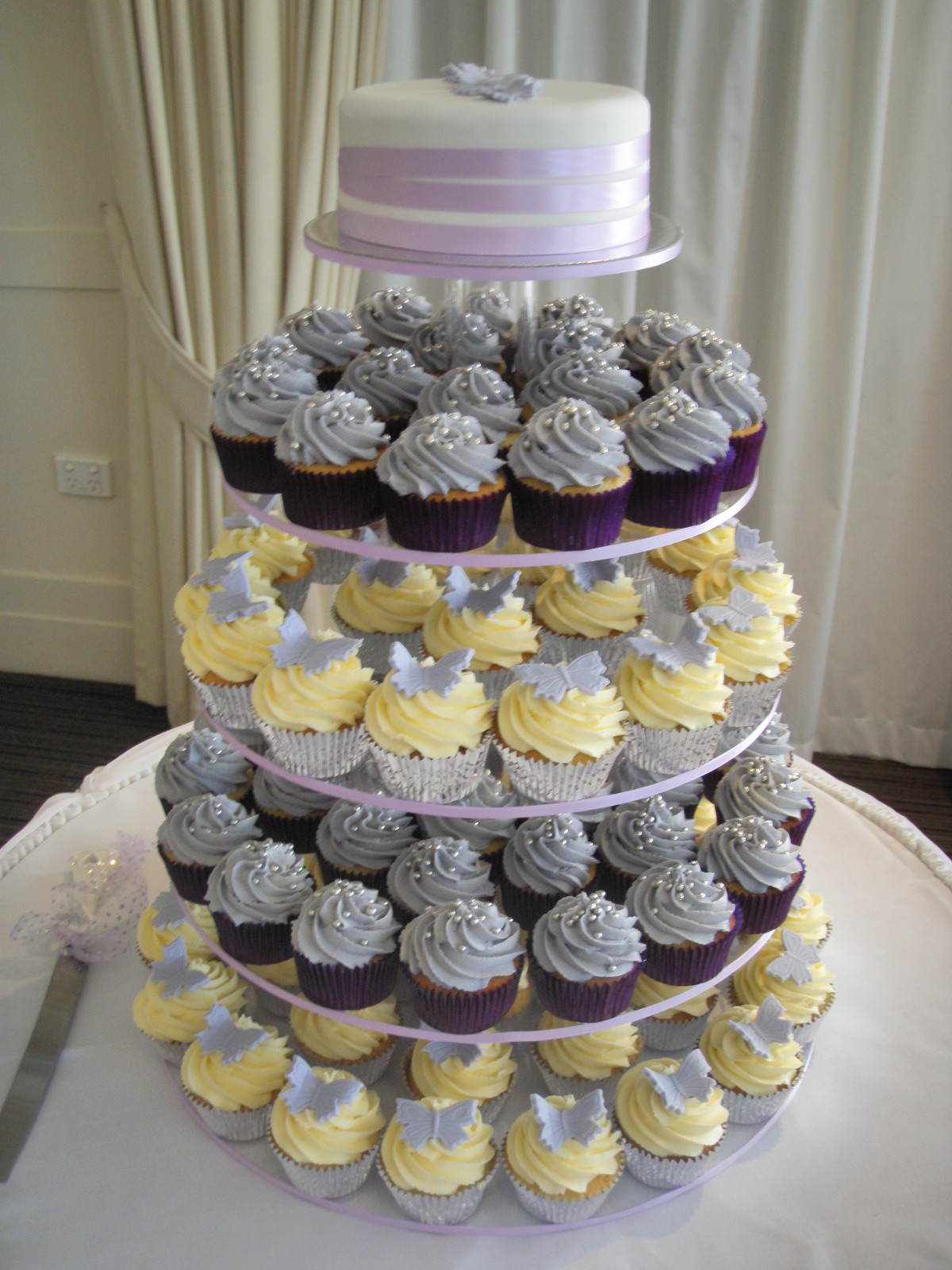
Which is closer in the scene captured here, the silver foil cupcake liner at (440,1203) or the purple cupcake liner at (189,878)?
the silver foil cupcake liner at (440,1203)

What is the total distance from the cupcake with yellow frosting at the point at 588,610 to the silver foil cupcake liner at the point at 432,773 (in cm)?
Result: 31

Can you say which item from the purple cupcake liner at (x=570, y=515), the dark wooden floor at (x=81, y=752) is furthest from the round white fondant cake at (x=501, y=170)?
the dark wooden floor at (x=81, y=752)

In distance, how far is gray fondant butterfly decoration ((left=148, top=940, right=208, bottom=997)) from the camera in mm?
1938

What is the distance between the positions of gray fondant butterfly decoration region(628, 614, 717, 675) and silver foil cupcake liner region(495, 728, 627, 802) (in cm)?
13

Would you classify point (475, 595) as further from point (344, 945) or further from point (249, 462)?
point (344, 945)

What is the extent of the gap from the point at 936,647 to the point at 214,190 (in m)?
2.61

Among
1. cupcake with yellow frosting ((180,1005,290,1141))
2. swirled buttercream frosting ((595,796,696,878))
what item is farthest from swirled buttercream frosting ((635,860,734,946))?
cupcake with yellow frosting ((180,1005,290,1141))

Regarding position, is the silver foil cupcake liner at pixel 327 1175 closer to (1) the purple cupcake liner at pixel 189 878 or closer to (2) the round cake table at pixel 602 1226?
(2) the round cake table at pixel 602 1226

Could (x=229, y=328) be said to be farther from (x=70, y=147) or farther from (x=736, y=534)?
(x=736, y=534)

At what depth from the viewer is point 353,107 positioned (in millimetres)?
1500

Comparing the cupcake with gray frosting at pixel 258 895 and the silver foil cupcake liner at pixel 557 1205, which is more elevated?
the cupcake with gray frosting at pixel 258 895

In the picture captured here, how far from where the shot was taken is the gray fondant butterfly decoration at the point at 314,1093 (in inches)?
67.4

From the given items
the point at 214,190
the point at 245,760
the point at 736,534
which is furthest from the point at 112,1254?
the point at 214,190

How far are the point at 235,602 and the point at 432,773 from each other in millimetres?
423
